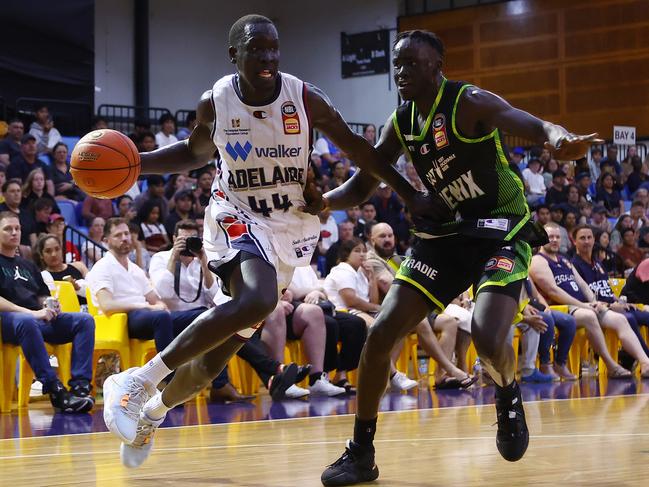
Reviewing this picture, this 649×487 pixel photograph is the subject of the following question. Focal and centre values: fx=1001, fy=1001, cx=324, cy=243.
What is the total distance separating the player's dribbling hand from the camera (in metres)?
3.55

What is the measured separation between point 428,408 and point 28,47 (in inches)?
454

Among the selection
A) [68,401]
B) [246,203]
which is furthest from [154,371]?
[68,401]

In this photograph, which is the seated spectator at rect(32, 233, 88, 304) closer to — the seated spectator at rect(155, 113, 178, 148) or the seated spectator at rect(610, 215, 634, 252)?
the seated spectator at rect(155, 113, 178, 148)

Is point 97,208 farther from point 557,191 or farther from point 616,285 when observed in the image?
point 557,191

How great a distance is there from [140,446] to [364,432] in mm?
919

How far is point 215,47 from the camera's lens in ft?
68.7

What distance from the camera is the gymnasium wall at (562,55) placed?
20266mm

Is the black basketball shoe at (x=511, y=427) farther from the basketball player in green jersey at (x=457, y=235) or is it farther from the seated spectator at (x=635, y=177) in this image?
the seated spectator at (x=635, y=177)

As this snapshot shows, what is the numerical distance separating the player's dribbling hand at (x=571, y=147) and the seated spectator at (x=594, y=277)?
7410 mm

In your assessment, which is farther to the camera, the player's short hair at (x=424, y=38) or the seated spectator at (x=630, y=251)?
the seated spectator at (x=630, y=251)

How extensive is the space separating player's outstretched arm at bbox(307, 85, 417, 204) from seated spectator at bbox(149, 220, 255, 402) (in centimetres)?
375

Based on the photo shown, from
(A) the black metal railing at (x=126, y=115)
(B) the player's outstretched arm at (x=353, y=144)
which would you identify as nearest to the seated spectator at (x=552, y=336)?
(B) the player's outstretched arm at (x=353, y=144)

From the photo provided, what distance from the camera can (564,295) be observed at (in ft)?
33.7

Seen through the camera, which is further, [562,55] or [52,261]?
[562,55]
